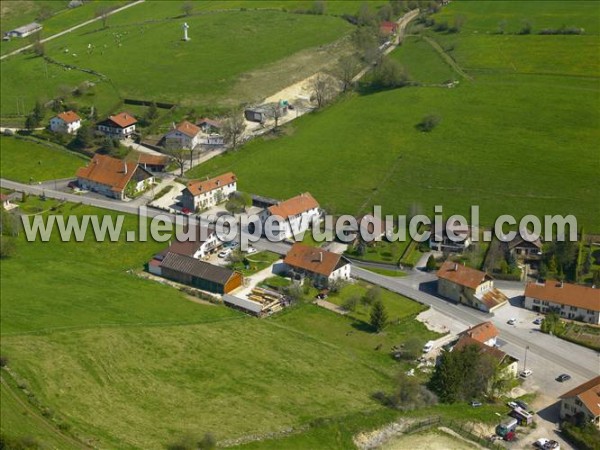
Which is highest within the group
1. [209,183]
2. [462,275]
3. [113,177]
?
[113,177]

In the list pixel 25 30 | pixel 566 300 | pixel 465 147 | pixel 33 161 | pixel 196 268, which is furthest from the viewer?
pixel 25 30

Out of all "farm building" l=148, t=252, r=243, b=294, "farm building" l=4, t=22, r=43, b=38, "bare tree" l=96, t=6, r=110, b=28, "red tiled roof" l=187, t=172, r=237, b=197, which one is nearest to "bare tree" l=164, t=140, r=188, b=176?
"red tiled roof" l=187, t=172, r=237, b=197

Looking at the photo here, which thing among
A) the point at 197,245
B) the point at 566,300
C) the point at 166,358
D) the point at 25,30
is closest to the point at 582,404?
the point at 566,300

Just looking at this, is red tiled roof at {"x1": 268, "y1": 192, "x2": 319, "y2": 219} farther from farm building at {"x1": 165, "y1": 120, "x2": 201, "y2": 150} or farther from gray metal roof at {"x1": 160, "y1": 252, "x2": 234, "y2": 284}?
farm building at {"x1": 165, "y1": 120, "x2": 201, "y2": 150}

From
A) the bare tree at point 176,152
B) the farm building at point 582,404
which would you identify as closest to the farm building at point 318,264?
the farm building at point 582,404

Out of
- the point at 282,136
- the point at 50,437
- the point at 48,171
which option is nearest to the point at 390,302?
the point at 50,437

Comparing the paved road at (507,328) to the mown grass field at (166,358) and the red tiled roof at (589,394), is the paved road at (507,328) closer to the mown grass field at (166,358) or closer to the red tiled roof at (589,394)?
the mown grass field at (166,358)

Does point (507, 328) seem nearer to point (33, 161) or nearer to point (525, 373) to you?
point (525, 373)
